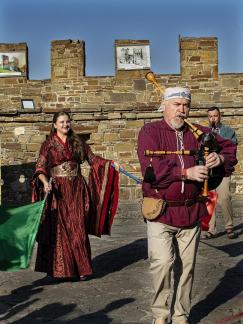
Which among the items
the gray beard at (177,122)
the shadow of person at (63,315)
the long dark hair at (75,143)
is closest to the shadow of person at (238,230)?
the long dark hair at (75,143)

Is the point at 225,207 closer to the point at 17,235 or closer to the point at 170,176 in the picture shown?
the point at 17,235

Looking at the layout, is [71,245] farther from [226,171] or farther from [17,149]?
[17,149]

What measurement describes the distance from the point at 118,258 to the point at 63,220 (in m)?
1.16

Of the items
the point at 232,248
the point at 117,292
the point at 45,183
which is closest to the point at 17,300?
the point at 117,292

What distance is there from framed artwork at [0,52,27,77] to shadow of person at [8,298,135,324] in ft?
38.3

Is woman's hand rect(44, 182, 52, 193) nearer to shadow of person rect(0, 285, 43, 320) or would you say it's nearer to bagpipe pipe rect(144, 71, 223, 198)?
shadow of person rect(0, 285, 43, 320)

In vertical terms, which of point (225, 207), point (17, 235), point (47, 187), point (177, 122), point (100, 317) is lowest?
point (100, 317)

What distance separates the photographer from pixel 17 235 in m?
5.35

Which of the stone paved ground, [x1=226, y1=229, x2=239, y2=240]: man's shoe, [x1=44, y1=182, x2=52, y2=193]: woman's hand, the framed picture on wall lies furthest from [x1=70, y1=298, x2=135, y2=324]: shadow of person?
the framed picture on wall

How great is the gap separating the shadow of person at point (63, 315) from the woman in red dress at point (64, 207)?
0.97 metres

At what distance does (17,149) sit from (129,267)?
7759 millimetres

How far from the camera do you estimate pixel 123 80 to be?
15867 millimetres

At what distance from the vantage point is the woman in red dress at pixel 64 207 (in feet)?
19.6

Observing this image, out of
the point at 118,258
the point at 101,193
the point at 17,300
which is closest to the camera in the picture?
the point at 17,300
